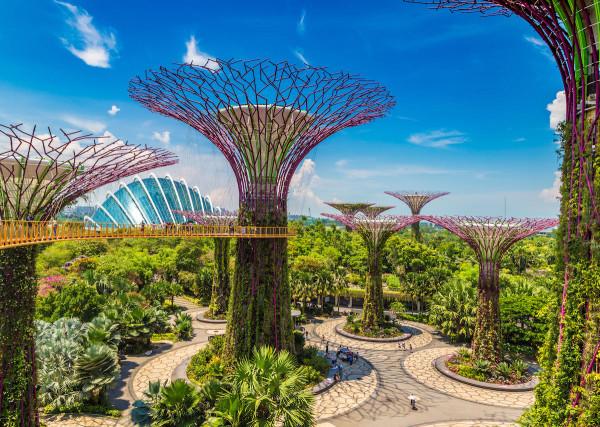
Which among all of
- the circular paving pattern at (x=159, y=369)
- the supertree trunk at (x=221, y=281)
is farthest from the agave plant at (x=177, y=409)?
the supertree trunk at (x=221, y=281)

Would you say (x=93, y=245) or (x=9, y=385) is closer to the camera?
(x=9, y=385)

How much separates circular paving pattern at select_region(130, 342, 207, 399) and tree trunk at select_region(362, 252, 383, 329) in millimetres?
10743

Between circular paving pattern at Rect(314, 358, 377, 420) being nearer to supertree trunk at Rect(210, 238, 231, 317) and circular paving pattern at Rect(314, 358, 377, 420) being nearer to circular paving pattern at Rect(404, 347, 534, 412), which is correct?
circular paving pattern at Rect(404, 347, 534, 412)

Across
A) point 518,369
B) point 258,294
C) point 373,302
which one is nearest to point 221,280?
point 373,302

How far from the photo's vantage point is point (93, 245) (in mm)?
43625

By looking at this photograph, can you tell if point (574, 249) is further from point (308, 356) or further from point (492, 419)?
point (308, 356)

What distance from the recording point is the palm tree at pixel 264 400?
8703mm

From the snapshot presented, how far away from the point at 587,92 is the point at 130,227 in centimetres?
1300

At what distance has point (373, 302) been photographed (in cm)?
2394

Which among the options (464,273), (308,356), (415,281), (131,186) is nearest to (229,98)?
(308,356)

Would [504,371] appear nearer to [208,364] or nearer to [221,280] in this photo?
[208,364]

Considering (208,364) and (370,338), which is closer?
(208,364)

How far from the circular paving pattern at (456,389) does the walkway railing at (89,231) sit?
31.4ft

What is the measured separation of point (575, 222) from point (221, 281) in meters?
23.1
